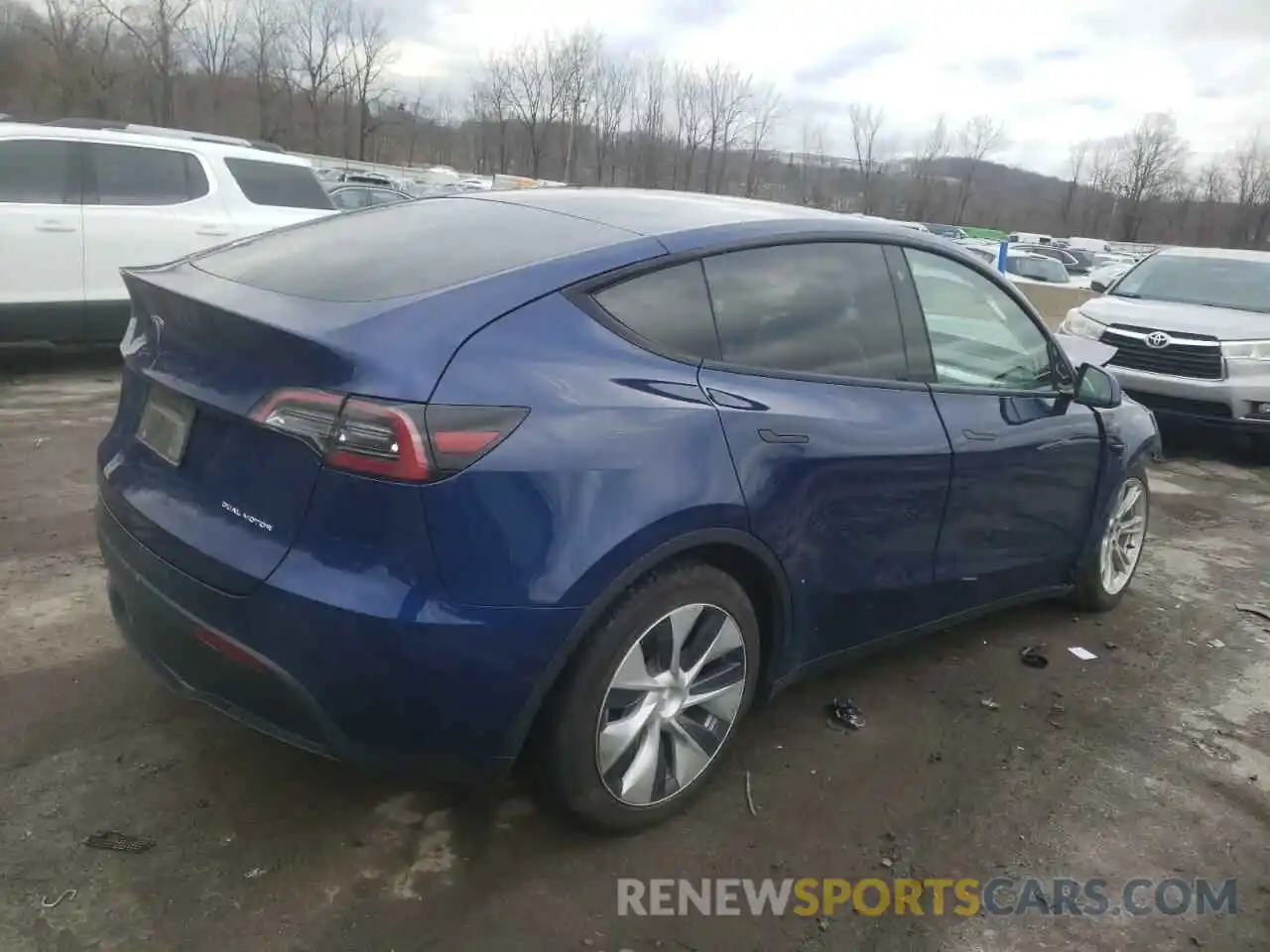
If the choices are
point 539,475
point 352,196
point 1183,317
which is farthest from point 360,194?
point 539,475

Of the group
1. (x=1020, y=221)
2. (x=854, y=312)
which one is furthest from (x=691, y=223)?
(x=1020, y=221)

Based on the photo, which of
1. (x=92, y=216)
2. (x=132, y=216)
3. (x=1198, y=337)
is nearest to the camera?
(x=92, y=216)

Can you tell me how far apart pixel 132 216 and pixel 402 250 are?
19.1 feet

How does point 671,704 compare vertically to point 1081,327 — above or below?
A: below

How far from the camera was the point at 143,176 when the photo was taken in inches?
295

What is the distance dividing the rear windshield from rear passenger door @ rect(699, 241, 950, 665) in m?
0.48

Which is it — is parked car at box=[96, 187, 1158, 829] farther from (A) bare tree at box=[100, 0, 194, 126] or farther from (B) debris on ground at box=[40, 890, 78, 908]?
(A) bare tree at box=[100, 0, 194, 126]

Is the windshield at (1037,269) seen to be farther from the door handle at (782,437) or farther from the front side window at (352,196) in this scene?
the door handle at (782,437)

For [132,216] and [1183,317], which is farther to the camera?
[1183,317]

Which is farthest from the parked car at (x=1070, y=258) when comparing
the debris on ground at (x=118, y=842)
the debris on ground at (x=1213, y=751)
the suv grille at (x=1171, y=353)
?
the debris on ground at (x=118, y=842)

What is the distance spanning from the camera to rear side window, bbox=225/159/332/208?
8227 millimetres

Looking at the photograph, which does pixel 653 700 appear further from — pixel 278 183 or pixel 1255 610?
pixel 278 183

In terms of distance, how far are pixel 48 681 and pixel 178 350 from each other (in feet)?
4.66

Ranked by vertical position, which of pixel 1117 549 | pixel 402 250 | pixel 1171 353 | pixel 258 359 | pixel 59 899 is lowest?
pixel 59 899
